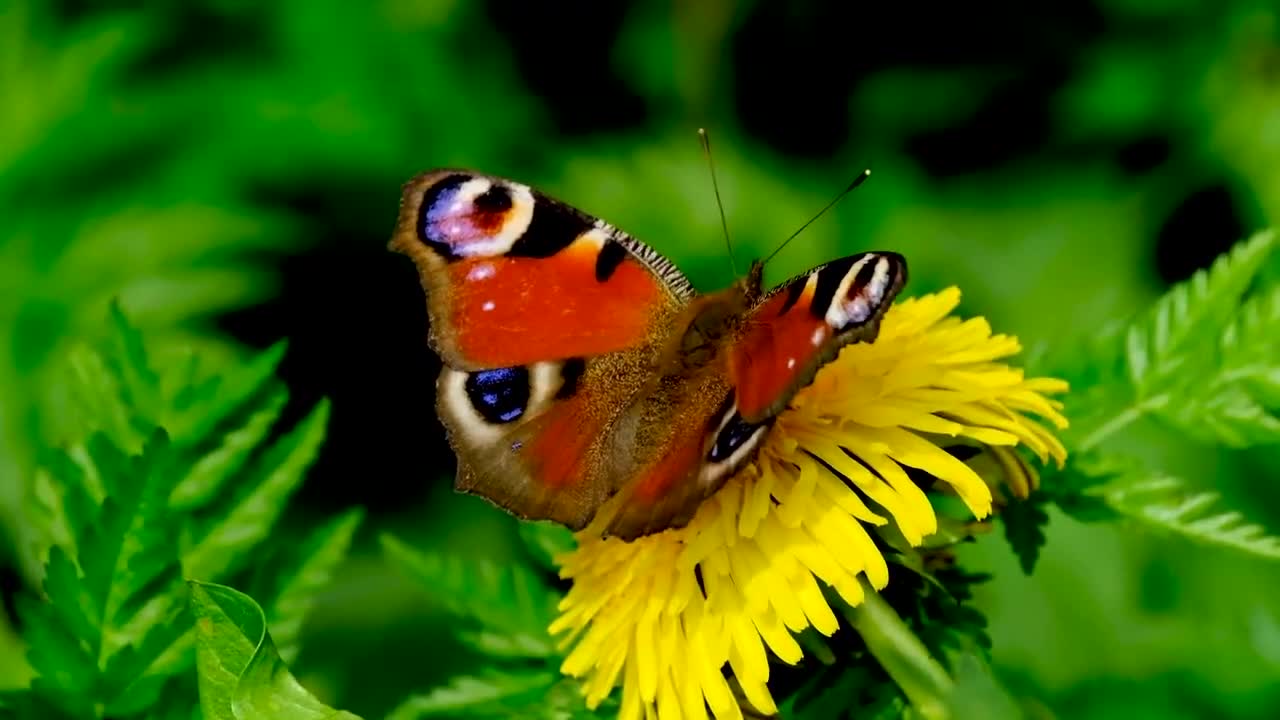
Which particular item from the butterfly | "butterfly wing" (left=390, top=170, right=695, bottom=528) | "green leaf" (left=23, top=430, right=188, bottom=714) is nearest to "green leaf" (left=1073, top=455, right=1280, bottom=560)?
the butterfly

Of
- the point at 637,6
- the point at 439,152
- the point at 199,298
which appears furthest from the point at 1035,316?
the point at 199,298

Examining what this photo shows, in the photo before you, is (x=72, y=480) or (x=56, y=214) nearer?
(x=72, y=480)

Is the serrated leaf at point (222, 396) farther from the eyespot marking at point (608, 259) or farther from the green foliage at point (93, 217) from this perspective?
the green foliage at point (93, 217)

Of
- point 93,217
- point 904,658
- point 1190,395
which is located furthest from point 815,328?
point 93,217

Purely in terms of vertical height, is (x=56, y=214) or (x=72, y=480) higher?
(x=72, y=480)

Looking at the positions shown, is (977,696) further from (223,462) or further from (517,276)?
(223,462)

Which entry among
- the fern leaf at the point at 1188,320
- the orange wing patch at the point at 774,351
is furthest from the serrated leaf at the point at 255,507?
the fern leaf at the point at 1188,320

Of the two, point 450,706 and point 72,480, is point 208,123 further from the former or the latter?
point 450,706
